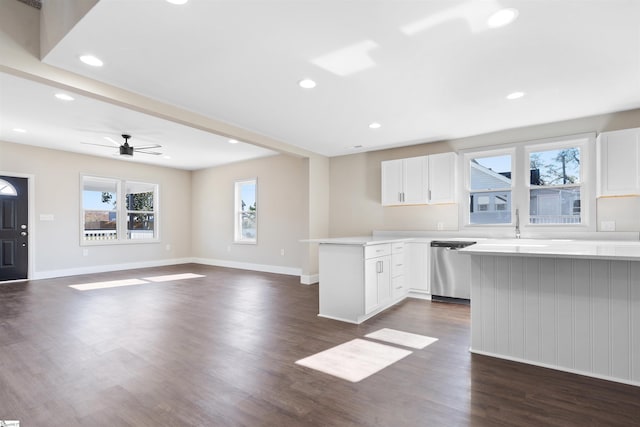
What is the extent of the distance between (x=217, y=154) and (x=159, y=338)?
15.1ft

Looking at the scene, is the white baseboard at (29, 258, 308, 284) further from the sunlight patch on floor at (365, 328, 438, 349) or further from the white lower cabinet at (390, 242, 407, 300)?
the sunlight patch on floor at (365, 328, 438, 349)

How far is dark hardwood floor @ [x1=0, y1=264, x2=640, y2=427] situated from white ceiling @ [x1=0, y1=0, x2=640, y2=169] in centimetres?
247

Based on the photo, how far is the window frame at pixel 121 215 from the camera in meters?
6.79

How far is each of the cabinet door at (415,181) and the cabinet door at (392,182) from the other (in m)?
0.09

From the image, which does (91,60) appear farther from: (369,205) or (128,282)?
(369,205)

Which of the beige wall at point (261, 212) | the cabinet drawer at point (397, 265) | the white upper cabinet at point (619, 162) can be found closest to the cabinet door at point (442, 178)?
the cabinet drawer at point (397, 265)

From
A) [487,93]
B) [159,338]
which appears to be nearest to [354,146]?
[487,93]

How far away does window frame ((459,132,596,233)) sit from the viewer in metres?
4.08

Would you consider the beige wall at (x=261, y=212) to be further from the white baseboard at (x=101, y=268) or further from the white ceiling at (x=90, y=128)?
the white baseboard at (x=101, y=268)

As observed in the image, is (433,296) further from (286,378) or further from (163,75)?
(163,75)

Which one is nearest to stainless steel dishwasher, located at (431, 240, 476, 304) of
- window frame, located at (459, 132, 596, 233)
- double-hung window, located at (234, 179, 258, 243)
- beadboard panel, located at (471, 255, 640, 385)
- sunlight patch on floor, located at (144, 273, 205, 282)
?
window frame, located at (459, 132, 596, 233)

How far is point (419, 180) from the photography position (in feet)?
16.6

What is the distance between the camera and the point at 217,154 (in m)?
6.85

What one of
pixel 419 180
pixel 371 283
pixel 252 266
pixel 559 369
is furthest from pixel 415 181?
pixel 252 266
